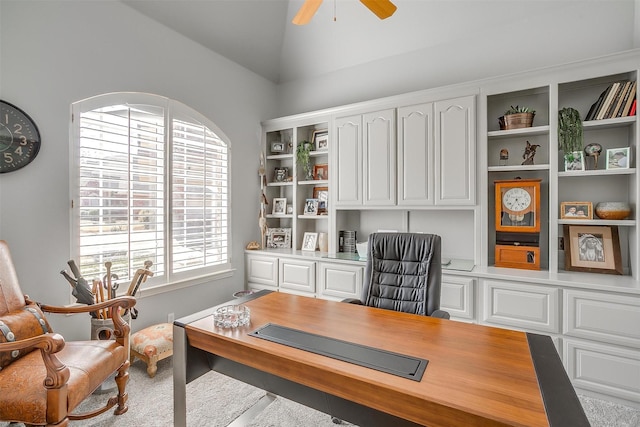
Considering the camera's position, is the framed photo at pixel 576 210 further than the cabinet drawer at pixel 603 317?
Yes

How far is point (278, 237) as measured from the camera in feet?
13.6

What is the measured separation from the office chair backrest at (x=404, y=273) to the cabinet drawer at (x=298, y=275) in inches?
49.9

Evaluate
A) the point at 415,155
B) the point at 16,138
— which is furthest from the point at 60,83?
the point at 415,155

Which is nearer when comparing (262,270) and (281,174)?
(262,270)

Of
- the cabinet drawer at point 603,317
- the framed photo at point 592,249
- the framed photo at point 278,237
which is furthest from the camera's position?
the framed photo at point 278,237

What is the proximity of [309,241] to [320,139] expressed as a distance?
4.31 feet

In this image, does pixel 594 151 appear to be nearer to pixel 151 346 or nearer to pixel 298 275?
pixel 298 275

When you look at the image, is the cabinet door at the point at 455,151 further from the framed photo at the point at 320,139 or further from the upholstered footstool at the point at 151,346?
the upholstered footstool at the point at 151,346

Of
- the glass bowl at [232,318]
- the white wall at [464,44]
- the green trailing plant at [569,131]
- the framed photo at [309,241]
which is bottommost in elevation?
the glass bowl at [232,318]

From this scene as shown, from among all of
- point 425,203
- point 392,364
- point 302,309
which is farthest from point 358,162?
point 392,364

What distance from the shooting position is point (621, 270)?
245 cm

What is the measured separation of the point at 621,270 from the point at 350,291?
2.25 m

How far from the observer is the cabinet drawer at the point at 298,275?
11.5 ft

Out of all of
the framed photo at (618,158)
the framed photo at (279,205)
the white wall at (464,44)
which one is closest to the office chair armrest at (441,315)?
the framed photo at (618,158)
